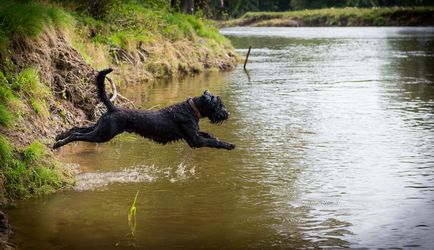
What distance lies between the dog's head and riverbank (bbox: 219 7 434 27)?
2648 inches

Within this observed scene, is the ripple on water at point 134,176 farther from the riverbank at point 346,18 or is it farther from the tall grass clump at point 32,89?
the riverbank at point 346,18

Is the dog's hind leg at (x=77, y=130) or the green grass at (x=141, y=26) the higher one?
the green grass at (x=141, y=26)

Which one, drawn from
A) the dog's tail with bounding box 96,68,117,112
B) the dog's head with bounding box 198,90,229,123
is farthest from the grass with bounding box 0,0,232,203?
the dog's head with bounding box 198,90,229,123

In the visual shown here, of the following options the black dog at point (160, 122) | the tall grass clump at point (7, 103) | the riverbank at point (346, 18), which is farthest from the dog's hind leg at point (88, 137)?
the riverbank at point (346, 18)

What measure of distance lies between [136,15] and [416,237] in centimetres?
1828

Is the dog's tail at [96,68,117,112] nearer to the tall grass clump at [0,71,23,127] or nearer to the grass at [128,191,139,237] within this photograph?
the tall grass clump at [0,71,23,127]

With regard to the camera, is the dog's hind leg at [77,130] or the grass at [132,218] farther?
the dog's hind leg at [77,130]

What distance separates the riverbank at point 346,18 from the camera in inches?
3027

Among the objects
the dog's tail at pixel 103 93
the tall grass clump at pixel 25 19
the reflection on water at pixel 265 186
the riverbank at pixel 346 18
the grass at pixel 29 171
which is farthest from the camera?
the riverbank at pixel 346 18

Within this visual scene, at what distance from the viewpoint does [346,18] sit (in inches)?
3339

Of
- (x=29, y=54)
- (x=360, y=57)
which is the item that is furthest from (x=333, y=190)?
(x=360, y=57)

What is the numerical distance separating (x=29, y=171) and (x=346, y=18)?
7866 centimetres

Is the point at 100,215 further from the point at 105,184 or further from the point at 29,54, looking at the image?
the point at 29,54

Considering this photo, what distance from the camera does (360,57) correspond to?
35.4 meters
